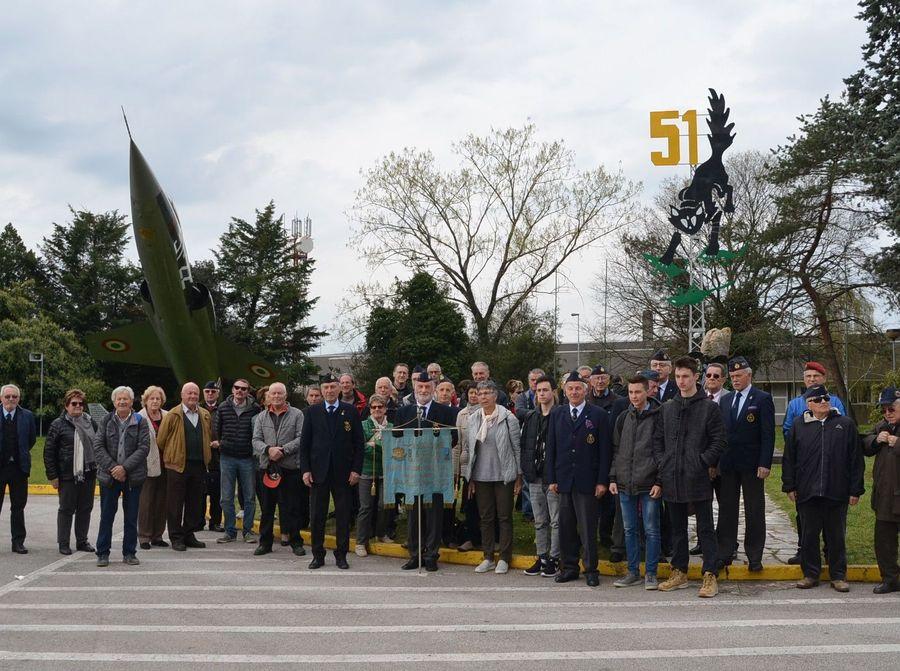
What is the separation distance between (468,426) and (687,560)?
2.63 m

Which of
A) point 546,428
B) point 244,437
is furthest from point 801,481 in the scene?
point 244,437

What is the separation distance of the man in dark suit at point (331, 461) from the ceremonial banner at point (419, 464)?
0.43m

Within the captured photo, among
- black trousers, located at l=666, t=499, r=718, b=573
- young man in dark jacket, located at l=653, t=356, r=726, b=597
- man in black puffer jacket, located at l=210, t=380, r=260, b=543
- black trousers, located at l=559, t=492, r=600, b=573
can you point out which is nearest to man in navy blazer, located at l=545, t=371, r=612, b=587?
black trousers, located at l=559, t=492, r=600, b=573

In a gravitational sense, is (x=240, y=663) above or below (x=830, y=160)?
below

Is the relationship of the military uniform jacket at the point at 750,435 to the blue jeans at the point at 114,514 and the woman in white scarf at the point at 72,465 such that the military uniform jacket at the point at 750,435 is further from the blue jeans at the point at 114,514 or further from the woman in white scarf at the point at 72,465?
the woman in white scarf at the point at 72,465

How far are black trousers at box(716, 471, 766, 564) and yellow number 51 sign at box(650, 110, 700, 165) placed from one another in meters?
12.7

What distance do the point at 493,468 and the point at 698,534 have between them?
217 centimetres

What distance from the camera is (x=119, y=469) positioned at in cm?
909

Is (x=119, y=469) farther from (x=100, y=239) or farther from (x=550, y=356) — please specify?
(x=100, y=239)

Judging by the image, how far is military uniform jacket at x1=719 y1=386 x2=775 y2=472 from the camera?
27.0 feet

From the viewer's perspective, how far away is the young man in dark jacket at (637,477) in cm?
793

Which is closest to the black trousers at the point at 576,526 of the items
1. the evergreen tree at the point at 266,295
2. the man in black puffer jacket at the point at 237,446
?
the man in black puffer jacket at the point at 237,446

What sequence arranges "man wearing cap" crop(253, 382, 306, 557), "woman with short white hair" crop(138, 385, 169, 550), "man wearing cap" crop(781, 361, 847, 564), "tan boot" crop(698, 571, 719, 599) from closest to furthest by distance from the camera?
1. "tan boot" crop(698, 571, 719, 599)
2. "man wearing cap" crop(781, 361, 847, 564)
3. "man wearing cap" crop(253, 382, 306, 557)
4. "woman with short white hair" crop(138, 385, 169, 550)

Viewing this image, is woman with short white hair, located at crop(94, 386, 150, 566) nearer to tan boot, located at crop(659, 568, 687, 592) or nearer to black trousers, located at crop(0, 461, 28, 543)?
black trousers, located at crop(0, 461, 28, 543)
